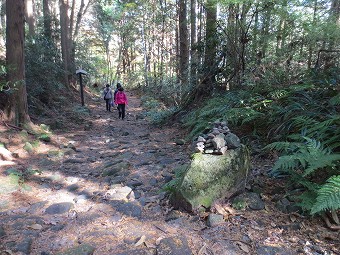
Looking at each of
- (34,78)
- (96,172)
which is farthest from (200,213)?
(34,78)

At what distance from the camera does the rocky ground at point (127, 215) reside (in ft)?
8.83

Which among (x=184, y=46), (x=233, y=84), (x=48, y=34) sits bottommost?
(x=233, y=84)

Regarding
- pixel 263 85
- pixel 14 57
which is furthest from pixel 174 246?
pixel 14 57

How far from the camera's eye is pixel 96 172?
535cm

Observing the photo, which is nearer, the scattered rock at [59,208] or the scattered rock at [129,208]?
the scattered rock at [129,208]

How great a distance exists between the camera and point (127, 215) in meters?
3.49

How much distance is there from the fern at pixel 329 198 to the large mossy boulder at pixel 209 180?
1.13 metres

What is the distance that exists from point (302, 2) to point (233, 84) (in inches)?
116

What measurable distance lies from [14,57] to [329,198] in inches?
289

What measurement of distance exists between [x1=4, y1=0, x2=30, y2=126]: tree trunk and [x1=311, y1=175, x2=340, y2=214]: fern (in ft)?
22.1

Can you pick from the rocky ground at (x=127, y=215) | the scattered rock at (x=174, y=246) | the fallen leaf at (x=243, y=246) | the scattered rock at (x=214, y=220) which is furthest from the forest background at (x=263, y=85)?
the scattered rock at (x=174, y=246)

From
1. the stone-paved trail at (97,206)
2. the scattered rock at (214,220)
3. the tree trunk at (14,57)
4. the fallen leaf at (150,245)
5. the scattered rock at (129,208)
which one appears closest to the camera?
the fallen leaf at (150,245)

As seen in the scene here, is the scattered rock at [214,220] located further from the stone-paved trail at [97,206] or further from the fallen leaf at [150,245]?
the fallen leaf at [150,245]

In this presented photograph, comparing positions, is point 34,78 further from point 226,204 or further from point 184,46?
point 226,204
